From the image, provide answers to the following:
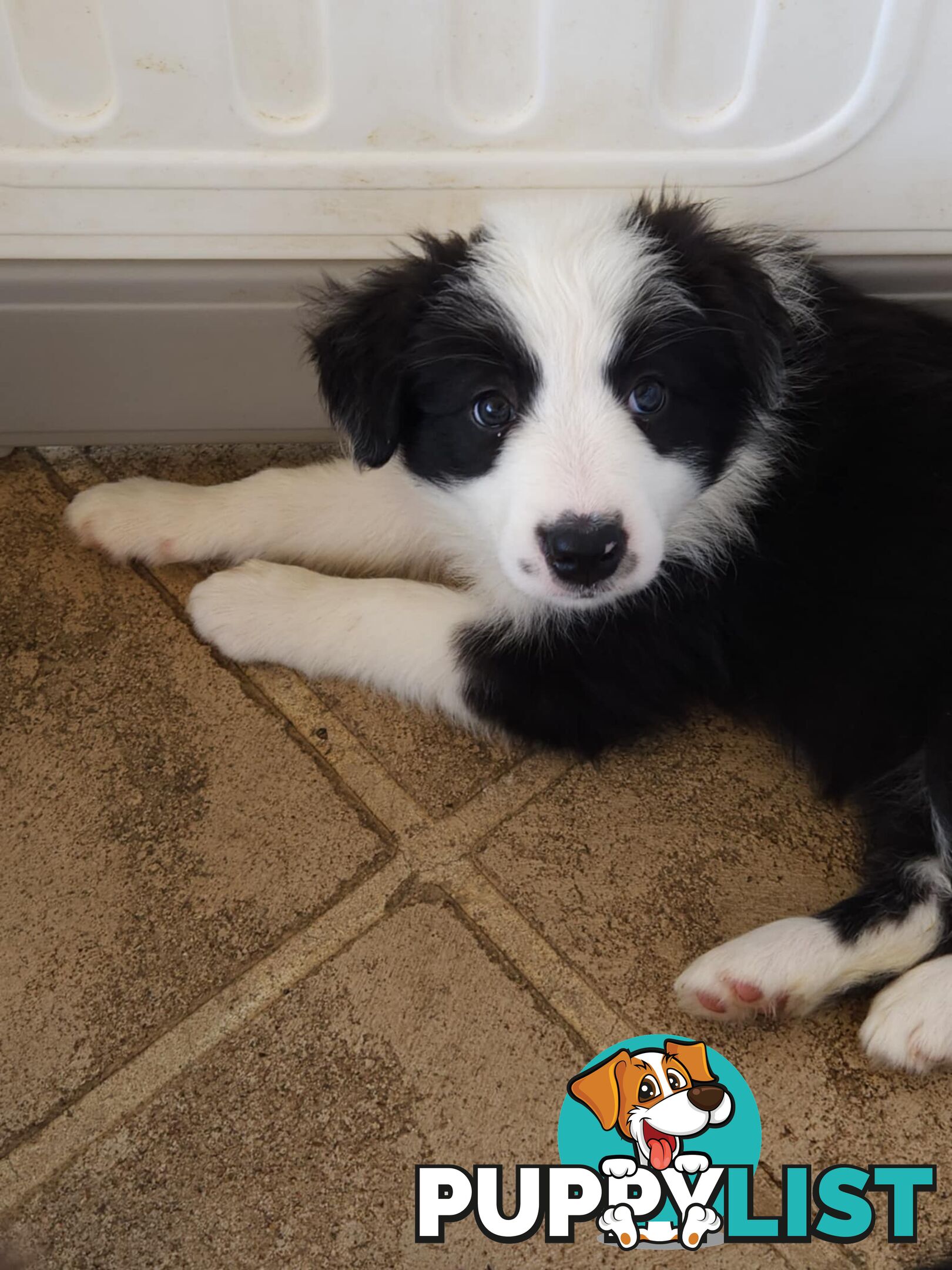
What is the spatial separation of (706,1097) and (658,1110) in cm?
7

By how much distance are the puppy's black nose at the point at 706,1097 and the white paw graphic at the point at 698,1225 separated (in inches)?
4.9

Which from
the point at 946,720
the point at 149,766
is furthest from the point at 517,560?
the point at 149,766

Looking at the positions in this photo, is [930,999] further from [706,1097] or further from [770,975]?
[706,1097]

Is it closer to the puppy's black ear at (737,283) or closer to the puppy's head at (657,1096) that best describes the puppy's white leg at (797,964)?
the puppy's head at (657,1096)

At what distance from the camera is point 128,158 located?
1508mm

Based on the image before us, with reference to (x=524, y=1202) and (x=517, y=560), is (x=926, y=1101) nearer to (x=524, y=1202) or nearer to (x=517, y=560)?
(x=524, y=1202)

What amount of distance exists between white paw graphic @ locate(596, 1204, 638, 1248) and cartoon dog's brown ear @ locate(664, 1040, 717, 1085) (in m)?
0.20

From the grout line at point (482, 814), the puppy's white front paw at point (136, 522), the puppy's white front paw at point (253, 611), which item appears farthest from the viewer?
the puppy's white front paw at point (136, 522)

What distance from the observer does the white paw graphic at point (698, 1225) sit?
4.41ft

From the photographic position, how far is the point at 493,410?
4.74 ft

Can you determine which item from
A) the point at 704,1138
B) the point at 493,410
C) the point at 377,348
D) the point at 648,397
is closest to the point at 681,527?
the point at 648,397

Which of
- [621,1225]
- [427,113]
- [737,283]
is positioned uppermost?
[427,113]

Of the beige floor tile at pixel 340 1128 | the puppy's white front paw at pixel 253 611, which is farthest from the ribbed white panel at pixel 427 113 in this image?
the beige floor tile at pixel 340 1128

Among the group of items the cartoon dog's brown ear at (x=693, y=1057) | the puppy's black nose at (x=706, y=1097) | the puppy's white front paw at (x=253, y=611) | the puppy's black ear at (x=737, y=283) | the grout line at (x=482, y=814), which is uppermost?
the puppy's black ear at (x=737, y=283)
